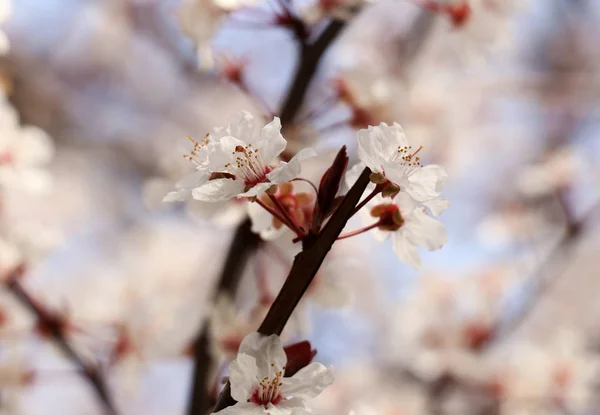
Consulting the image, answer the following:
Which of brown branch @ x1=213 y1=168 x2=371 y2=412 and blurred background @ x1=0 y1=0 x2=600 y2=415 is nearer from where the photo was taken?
brown branch @ x1=213 y1=168 x2=371 y2=412

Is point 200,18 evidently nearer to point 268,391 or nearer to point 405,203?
point 405,203

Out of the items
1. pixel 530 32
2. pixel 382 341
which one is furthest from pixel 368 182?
pixel 530 32

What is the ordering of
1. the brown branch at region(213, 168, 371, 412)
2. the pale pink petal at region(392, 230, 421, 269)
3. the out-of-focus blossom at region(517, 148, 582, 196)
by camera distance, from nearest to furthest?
1. the brown branch at region(213, 168, 371, 412)
2. the pale pink petal at region(392, 230, 421, 269)
3. the out-of-focus blossom at region(517, 148, 582, 196)

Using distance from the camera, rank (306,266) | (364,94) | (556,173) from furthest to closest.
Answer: (556,173) < (364,94) < (306,266)

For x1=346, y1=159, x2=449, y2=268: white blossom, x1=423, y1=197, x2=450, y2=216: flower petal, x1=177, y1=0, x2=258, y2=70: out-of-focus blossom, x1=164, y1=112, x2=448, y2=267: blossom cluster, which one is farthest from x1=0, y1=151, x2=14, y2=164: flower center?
x1=423, y1=197, x2=450, y2=216: flower petal

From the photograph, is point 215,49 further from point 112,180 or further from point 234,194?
point 112,180

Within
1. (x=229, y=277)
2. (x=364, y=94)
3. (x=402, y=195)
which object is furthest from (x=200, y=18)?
(x=402, y=195)

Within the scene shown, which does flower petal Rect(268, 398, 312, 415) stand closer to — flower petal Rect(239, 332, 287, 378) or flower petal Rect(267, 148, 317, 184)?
flower petal Rect(239, 332, 287, 378)
